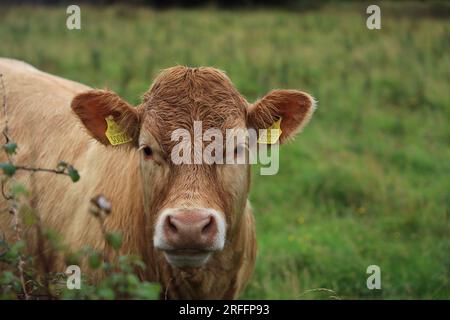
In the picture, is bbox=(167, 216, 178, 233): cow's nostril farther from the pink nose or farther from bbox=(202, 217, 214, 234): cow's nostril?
bbox=(202, 217, 214, 234): cow's nostril

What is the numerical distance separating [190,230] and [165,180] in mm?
528

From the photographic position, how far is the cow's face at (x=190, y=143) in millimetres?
3678

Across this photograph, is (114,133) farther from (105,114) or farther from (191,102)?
(191,102)

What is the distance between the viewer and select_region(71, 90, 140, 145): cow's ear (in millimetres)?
4316

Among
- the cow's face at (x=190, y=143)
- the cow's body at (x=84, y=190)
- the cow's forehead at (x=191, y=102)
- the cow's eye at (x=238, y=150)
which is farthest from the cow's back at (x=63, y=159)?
the cow's eye at (x=238, y=150)

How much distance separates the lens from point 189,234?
3574mm

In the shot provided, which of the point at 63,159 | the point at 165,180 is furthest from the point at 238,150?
the point at 63,159

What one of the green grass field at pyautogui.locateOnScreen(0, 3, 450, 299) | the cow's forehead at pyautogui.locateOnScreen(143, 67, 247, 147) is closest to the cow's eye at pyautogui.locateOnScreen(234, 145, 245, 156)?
the cow's forehead at pyautogui.locateOnScreen(143, 67, 247, 147)

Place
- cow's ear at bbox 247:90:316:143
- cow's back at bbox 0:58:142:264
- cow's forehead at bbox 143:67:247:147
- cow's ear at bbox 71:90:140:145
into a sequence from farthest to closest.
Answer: cow's back at bbox 0:58:142:264
cow's ear at bbox 247:90:316:143
cow's ear at bbox 71:90:140:145
cow's forehead at bbox 143:67:247:147

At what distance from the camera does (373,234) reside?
765 cm

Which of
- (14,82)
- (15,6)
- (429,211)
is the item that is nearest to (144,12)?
(15,6)

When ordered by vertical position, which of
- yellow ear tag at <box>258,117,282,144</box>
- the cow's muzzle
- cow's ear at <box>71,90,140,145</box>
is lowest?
the cow's muzzle

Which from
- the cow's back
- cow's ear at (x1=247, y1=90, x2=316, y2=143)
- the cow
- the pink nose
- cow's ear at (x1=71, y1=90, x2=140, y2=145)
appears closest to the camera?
the pink nose

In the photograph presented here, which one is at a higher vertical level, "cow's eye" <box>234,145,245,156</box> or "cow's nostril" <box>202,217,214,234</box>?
"cow's eye" <box>234,145,245,156</box>
